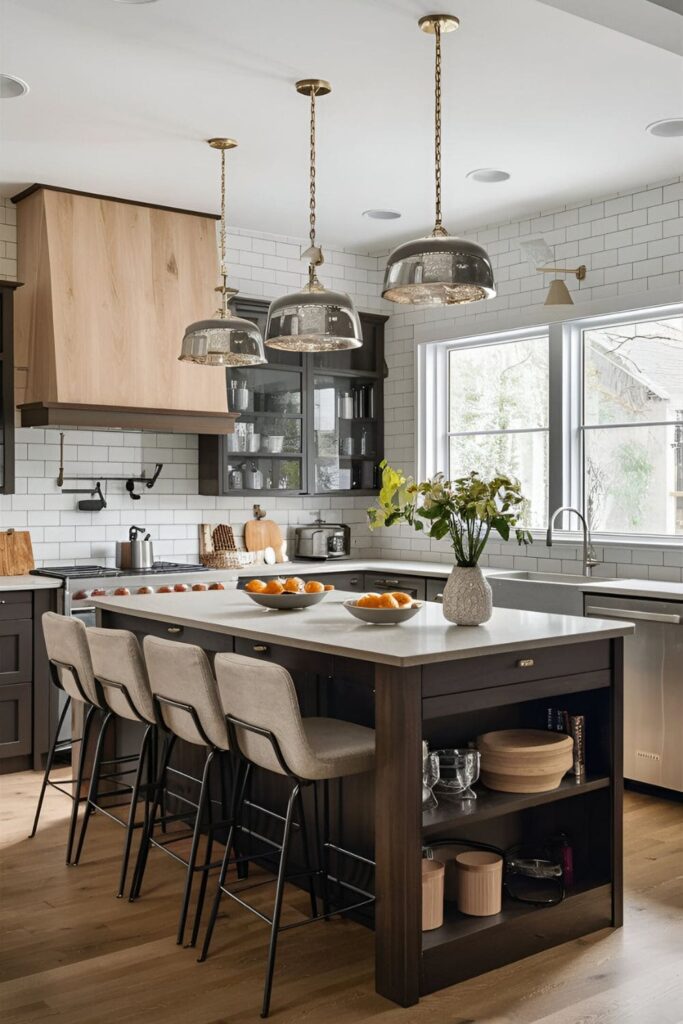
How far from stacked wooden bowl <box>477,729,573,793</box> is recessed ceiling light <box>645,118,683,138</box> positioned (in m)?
2.96

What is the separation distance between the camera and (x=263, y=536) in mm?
6875

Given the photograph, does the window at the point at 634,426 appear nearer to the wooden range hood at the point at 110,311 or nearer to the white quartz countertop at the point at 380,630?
the white quartz countertop at the point at 380,630

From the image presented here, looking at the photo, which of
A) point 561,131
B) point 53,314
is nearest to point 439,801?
point 561,131

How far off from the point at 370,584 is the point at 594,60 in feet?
11.4

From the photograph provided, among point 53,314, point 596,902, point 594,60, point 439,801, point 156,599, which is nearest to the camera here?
point 439,801

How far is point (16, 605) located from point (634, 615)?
3138mm

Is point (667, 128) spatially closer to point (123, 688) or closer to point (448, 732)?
point (448, 732)

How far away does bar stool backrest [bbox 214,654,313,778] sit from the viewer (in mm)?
2963

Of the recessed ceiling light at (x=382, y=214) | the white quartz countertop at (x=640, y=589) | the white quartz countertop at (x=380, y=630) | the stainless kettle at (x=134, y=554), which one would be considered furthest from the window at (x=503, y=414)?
the white quartz countertop at (x=380, y=630)

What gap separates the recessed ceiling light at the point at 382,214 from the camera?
247 inches

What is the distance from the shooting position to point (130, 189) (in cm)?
582

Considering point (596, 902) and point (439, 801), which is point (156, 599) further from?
point (596, 902)

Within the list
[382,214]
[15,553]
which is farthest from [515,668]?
[382,214]

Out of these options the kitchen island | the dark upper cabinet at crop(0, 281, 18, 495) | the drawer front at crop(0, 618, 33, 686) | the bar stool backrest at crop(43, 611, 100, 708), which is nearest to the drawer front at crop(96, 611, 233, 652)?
the kitchen island
